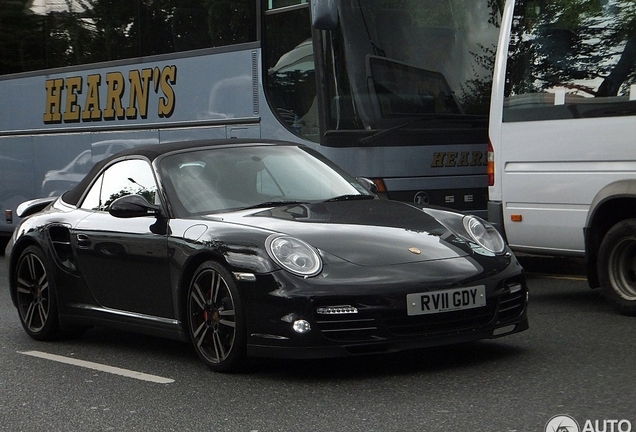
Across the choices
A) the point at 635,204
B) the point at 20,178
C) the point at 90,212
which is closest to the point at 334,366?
the point at 90,212

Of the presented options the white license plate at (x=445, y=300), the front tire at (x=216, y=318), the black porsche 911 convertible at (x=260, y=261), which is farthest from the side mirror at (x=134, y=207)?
the white license plate at (x=445, y=300)

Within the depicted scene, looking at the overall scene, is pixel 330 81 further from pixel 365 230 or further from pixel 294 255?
pixel 294 255

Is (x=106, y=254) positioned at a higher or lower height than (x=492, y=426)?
higher

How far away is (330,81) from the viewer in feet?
38.9

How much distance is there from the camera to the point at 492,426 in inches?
205

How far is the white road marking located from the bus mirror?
4.63 metres

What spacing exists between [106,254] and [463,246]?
2361 millimetres

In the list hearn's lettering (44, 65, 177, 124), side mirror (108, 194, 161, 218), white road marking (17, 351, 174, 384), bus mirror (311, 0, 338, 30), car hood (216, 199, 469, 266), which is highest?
bus mirror (311, 0, 338, 30)

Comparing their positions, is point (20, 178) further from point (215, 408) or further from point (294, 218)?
point (215, 408)

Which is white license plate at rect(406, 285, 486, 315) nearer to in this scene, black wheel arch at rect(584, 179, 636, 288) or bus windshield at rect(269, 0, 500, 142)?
black wheel arch at rect(584, 179, 636, 288)

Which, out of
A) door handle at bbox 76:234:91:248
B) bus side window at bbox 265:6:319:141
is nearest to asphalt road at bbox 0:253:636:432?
door handle at bbox 76:234:91:248

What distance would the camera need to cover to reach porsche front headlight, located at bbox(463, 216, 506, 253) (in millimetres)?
7145

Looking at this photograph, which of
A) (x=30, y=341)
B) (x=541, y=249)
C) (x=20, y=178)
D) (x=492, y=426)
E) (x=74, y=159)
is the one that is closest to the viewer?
(x=492, y=426)

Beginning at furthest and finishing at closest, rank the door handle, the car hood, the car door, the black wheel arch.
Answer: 1. the black wheel arch
2. the door handle
3. the car door
4. the car hood
